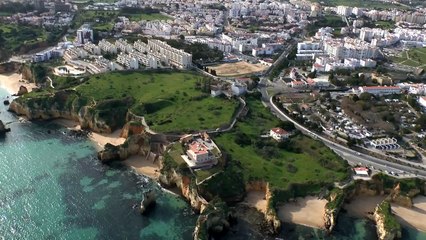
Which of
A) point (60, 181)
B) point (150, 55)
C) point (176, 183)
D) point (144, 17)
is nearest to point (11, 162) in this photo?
point (60, 181)

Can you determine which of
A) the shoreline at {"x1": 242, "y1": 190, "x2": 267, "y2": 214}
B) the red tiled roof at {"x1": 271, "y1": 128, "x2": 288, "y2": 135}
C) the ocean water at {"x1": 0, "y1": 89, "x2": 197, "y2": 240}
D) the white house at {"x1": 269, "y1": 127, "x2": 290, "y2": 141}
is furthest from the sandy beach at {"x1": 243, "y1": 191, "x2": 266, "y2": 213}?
the red tiled roof at {"x1": 271, "y1": 128, "x2": 288, "y2": 135}

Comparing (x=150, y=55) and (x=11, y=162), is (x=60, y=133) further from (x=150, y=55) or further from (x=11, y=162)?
(x=150, y=55)

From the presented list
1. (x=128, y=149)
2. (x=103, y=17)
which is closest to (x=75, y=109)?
(x=128, y=149)

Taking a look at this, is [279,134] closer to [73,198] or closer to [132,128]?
[132,128]

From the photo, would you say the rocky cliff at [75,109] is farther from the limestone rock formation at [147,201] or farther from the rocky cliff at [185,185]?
the limestone rock formation at [147,201]

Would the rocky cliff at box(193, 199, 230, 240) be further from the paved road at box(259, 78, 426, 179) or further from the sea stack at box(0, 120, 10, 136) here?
the sea stack at box(0, 120, 10, 136)
